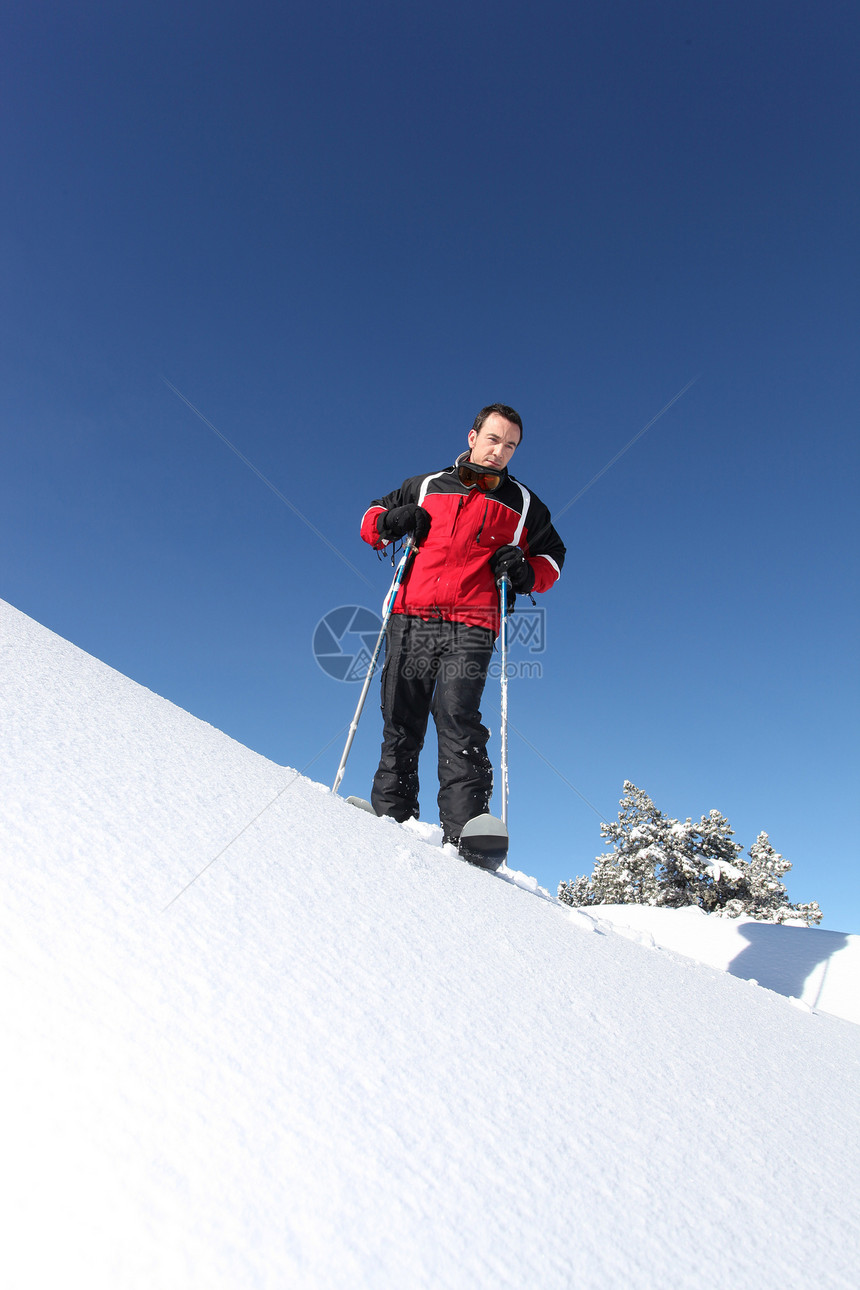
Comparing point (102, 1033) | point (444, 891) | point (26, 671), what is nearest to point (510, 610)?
point (444, 891)

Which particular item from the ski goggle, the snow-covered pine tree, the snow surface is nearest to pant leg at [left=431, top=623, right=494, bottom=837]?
the ski goggle

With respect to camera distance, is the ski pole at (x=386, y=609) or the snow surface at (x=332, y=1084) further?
the ski pole at (x=386, y=609)

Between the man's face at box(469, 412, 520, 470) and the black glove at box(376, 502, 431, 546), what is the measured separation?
480 millimetres

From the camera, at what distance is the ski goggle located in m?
3.58

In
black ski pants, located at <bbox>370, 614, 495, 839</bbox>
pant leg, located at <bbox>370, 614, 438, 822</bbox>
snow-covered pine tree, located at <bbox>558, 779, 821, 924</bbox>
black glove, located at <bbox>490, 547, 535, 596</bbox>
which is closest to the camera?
black ski pants, located at <bbox>370, 614, 495, 839</bbox>

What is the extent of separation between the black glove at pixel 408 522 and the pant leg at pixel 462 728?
0.61 meters

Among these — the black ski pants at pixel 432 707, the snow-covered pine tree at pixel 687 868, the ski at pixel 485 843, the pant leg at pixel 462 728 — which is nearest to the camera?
the ski at pixel 485 843

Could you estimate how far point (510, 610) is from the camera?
375 cm

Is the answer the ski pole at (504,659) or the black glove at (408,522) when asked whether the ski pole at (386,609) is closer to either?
the black glove at (408,522)

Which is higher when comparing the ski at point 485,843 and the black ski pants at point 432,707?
the black ski pants at point 432,707

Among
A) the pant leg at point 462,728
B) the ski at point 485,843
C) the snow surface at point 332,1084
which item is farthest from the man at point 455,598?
the snow surface at point 332,1084

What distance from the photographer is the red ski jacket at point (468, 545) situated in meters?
3.39

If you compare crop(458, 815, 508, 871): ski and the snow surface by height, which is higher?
crop(458, 815, 508, 871): ski

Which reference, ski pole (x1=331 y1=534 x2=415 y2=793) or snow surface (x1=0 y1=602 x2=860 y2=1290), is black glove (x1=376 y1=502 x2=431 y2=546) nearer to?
ski pole (x1=331 y1=534 x2=415 y2=793)
